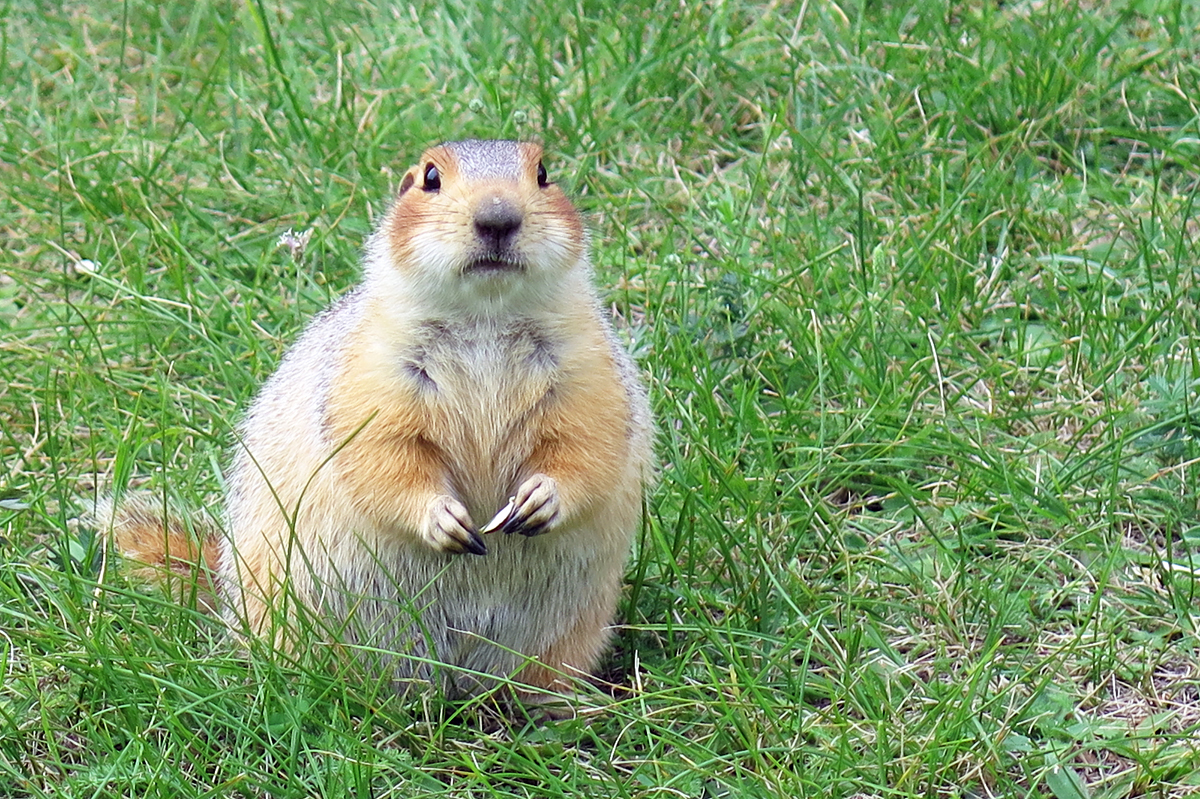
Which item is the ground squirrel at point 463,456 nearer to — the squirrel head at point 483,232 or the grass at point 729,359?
the squirrel head at point 483,232

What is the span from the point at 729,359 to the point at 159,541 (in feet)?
6.24

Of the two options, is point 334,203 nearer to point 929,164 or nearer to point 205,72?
point 205,72

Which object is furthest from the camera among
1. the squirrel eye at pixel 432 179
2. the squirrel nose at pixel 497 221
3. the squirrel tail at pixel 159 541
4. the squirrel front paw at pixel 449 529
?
the squirrel tail at pixel 159 541

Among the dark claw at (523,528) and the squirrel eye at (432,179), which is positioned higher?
the squirrel eye at (432,179)

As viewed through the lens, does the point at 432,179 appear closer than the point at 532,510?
No

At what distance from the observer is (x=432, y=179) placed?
3725 mm

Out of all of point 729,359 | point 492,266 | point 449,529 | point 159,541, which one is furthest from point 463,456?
point 729,359

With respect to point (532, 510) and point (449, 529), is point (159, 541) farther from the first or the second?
point (532, 510)

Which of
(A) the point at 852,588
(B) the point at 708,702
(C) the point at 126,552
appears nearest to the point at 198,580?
(C) the point at 126,552

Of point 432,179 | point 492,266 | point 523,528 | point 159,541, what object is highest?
point 432,179

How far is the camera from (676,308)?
5289mm

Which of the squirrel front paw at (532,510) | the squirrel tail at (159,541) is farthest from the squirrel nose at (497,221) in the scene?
the squirrel tail at (159,541)

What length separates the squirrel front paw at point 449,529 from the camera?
355 centimetres

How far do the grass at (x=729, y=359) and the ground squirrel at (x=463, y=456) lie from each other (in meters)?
0.19
